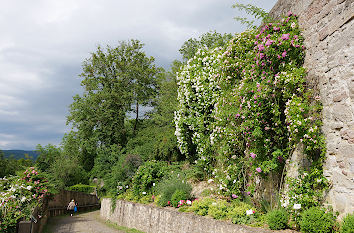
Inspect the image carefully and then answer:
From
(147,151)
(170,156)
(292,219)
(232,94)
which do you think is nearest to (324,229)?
(292,219)

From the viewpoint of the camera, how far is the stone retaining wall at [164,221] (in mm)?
5523

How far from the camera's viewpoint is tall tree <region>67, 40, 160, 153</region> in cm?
2162

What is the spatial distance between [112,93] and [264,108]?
58.4ft

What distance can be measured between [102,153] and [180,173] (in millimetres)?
9922

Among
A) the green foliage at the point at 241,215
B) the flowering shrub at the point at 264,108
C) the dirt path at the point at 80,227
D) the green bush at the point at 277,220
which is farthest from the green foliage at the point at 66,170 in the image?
the green bush at the point at 277,220

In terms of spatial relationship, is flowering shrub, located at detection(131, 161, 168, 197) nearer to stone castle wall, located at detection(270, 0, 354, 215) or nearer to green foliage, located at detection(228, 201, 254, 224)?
green foliage, located at detection(228, 201, 254, 224)

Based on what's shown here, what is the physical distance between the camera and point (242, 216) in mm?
5539

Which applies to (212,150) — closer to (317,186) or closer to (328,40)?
(317,186)

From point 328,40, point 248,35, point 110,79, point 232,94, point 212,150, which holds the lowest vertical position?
point 212,150

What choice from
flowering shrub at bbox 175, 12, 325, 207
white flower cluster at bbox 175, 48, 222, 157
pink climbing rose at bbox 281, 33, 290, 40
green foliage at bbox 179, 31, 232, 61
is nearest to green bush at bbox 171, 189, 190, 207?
flowering shrub at bbox 175, 12, 325, 207

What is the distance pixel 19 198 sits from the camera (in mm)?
8008

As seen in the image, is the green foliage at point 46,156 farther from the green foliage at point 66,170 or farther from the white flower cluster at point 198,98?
the white flower cluster at point 198,98

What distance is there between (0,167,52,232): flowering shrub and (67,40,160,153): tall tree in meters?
11.1

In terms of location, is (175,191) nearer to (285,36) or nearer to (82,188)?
(285,36)
